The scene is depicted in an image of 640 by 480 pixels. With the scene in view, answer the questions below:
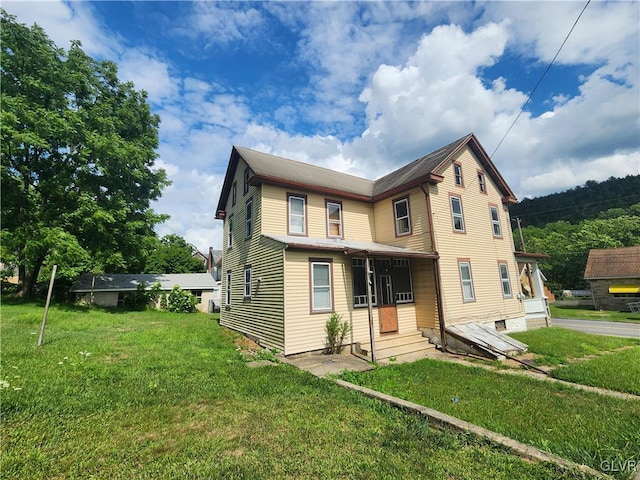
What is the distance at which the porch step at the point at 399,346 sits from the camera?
31.4 feet

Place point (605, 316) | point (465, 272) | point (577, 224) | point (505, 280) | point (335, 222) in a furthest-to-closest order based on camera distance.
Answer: point (577, 224) → point (605, 316) → point (505, 280) → point (335, 222) → point (465, 272)

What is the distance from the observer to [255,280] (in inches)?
467

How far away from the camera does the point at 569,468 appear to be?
3.01m

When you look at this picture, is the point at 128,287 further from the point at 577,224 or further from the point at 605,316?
the point at 577,224

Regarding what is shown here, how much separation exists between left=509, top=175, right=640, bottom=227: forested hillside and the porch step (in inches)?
2756

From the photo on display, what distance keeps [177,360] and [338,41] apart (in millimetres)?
11600

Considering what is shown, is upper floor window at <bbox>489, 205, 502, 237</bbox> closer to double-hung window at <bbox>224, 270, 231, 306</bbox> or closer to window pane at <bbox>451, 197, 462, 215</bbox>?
window pane at <bbox>451, 197, 462, 215</bbox>

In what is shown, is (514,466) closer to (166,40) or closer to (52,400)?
(52,400)

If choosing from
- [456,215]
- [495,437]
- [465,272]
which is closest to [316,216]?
[456,215]

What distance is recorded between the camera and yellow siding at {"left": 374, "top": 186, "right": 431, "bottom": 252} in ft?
40.9

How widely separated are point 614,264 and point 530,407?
113 ft

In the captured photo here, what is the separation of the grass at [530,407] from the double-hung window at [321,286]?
118 inches

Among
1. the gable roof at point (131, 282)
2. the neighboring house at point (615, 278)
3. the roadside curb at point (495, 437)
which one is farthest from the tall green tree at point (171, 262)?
the neighboring house at point (615, 278)

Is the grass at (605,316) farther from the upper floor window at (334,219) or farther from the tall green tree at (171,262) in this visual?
the tall green tree at (171,262)
